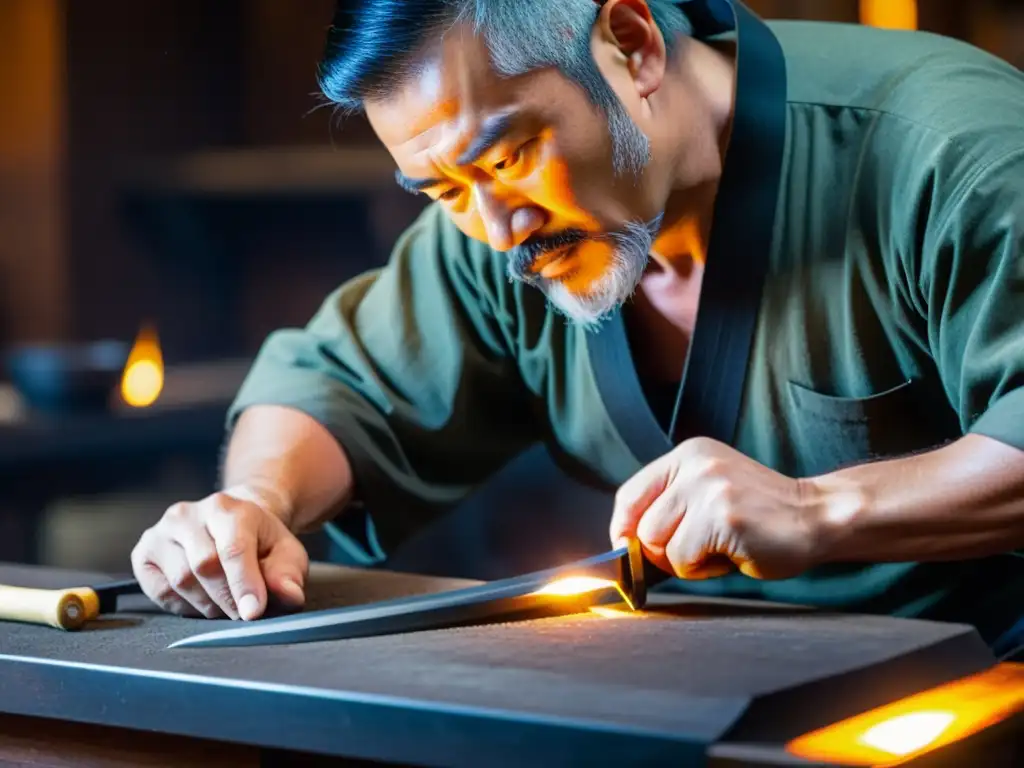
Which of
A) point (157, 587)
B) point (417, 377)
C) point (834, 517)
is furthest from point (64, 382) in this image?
point (834, 517)

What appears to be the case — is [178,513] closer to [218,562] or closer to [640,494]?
[218,562]

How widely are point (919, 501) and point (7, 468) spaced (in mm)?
1787

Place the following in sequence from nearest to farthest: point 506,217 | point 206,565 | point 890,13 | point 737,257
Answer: point 206,565 < point 506,217 < point 737,257 < point 890,13

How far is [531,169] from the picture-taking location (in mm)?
1243

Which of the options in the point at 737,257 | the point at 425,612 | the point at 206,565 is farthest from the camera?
the point at 737,257

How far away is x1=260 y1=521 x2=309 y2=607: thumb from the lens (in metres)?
1.17

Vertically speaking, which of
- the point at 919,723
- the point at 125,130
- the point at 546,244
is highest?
the point at 125,130

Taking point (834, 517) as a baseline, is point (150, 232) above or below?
above

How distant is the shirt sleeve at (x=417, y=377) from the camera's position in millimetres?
1549

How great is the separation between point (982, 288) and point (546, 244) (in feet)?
1.21

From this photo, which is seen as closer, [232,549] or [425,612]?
[425,612]

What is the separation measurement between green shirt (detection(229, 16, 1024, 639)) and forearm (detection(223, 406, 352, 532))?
2 cm

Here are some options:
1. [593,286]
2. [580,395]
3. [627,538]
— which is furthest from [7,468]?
[627,538]

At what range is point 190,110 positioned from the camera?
98.6 inches
